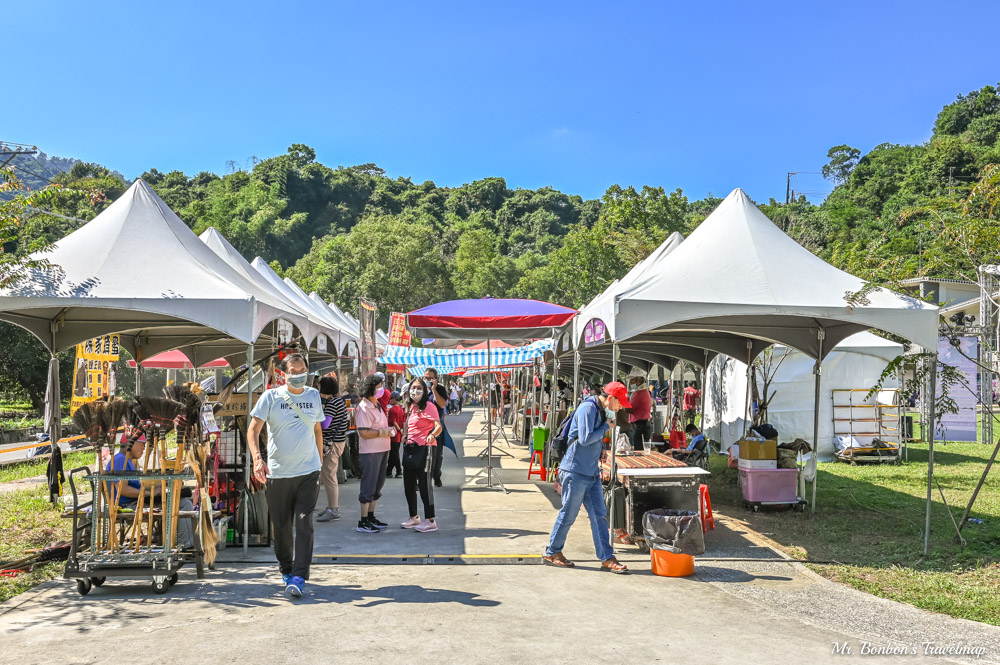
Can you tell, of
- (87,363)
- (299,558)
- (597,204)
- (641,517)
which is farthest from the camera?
(597,204)

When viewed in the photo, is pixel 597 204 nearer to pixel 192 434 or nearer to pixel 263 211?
pixel 263 211

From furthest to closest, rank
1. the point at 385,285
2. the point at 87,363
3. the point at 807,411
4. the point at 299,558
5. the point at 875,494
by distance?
the point at 385,285 < the point at 807,411 < the point at 87,363 < the point at 875,494 < the point at 299,558

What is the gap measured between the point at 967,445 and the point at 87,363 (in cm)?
2298

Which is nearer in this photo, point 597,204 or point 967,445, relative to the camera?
point 967,445

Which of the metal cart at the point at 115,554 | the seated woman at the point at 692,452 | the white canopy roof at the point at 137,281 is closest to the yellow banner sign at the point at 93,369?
the white canopy roof at the point at 137,281

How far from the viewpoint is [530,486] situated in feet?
43.4

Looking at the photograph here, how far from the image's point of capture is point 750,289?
8.48 m

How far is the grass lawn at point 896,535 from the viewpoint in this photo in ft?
23.0

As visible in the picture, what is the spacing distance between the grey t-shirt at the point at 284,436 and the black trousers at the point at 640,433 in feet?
31.0

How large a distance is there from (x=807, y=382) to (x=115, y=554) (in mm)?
15943

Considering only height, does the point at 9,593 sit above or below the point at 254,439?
below

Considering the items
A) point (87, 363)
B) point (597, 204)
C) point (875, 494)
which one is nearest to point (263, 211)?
point (597, 204)

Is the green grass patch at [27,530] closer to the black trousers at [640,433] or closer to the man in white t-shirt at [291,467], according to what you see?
the man in white t-shirt at [291,467]

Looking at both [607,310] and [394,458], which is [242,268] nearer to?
[394,458]
